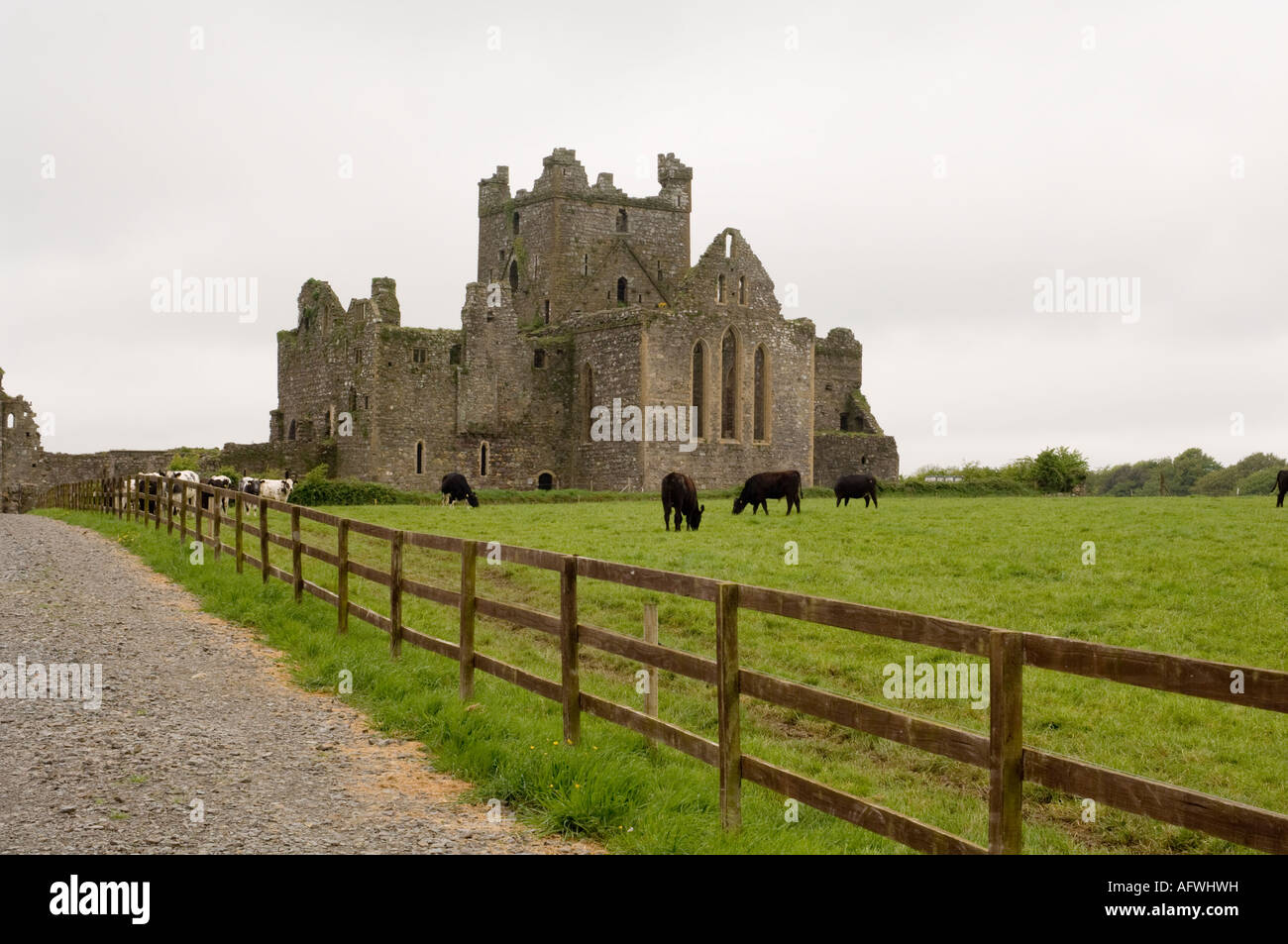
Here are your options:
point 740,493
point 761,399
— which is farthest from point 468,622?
point 761,399

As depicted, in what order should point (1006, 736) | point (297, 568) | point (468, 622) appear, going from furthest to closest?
point (297, 568) < point (468, 622) < point (1006, 736)

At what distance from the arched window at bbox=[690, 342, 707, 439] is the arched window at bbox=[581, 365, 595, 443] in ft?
15.6

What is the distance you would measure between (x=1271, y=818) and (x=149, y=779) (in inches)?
253

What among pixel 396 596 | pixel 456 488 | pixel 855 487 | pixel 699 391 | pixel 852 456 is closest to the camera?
pixel 396 596

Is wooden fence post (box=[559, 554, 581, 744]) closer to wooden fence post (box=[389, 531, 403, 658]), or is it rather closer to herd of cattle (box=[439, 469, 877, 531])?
wooden fence post (box=[389, 531, 403, 658])

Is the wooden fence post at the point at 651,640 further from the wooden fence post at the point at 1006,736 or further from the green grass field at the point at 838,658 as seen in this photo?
the wooden fence post at the point at 1006,736

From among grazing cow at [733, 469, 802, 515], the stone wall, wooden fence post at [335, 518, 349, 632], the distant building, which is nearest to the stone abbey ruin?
the distant building

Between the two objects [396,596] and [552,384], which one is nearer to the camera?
[396,596]

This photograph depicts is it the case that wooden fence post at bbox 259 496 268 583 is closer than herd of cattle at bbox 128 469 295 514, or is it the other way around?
wooden fence post at bbox 259 496 268 583

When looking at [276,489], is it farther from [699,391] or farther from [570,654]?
[570,654]

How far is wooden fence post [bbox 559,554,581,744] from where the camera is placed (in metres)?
8.04

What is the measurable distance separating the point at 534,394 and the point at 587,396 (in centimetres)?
A: 239

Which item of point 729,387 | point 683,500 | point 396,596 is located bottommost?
point 396,596

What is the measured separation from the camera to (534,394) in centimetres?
4934
